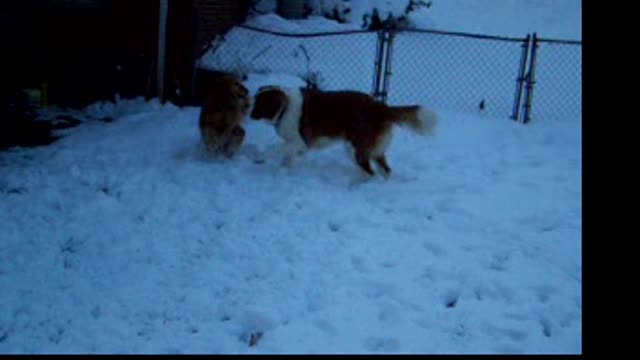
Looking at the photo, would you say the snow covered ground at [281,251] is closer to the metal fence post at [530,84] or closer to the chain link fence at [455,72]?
the metal fence post at [530,84]

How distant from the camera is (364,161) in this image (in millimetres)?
7566

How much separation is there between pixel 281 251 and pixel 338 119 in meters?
2.25

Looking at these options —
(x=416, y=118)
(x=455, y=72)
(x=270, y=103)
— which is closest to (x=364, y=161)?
(x=416, y=118)

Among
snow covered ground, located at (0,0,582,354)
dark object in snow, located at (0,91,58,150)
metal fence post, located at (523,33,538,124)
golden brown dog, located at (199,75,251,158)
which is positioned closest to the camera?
snow covered ground, located at (0,0,582,354)

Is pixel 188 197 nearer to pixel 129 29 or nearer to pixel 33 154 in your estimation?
pixel 33 154

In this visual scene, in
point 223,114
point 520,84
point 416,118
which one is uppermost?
point 520,84

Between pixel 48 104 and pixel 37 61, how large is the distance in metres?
0.67

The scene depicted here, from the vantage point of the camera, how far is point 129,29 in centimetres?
1120

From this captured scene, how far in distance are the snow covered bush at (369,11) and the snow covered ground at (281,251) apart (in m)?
8.04

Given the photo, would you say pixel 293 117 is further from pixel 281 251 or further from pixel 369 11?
pixel 369 11

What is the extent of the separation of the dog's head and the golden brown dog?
1.27ft

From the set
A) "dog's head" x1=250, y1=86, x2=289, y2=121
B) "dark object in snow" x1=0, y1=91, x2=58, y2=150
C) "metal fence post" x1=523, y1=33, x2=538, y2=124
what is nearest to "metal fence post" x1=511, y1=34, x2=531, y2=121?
"metal fence post" x1=523, y1=33, x2=538, y2=124

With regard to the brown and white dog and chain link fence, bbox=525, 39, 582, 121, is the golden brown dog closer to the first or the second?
the brown and white dog

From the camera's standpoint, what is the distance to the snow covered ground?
461 cm
